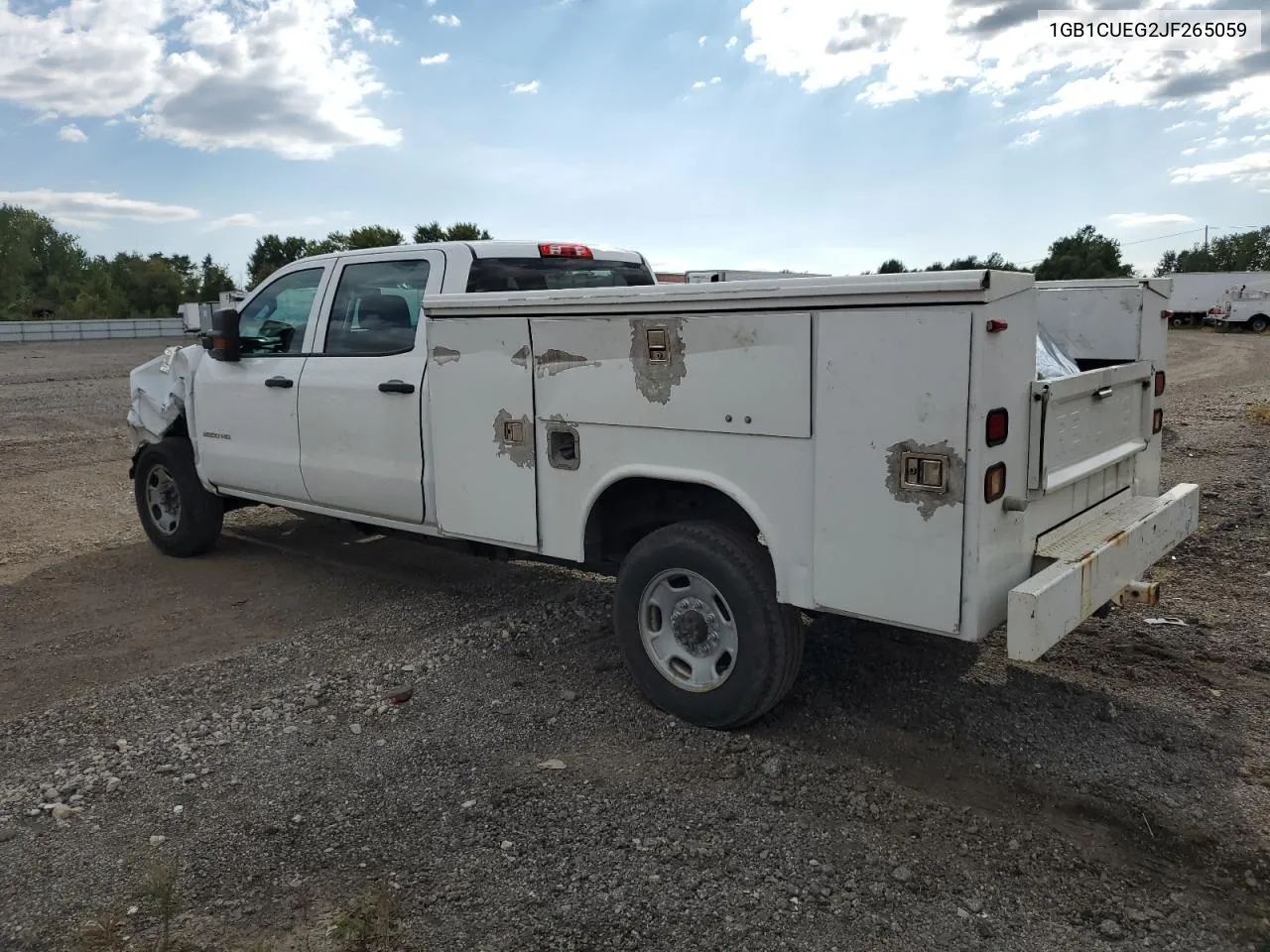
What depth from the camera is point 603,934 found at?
3.01m

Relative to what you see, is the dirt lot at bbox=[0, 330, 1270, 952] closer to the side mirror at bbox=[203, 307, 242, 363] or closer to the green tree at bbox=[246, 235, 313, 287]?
the side mirror at bbox=[203, 307, 242, 363]

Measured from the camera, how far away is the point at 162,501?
7562 mm

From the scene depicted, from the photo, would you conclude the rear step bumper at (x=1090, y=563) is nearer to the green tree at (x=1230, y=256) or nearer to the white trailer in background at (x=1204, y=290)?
the white trailer in background at (x=1204, y=290)

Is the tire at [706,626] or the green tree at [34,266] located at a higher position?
the green tree at [34,266]

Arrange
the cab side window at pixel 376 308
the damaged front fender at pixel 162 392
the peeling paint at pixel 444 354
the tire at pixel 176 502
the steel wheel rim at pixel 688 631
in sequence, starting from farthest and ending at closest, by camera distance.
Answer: the tire at pixel 176 502
the damaged front fender at pixel 162 392
the cab side window at pixel 376 308
the peeling paint at pixel 444 354
the steel wheel rim at pixel 688 631

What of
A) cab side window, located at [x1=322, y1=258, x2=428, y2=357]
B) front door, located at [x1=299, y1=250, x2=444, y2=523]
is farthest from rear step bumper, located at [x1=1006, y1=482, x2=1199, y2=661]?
cab side window, located at [x1=322, y1=258, x2=428, y2=357]

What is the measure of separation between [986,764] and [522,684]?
6.88 ft

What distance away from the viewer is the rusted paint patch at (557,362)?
449 centimetres

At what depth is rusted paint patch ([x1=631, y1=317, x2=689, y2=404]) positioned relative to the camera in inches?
162

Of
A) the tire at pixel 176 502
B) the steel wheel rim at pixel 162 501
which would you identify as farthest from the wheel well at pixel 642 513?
the steel wheel rim at pixel 162 501

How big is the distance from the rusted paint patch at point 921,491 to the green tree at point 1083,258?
49.7 meters

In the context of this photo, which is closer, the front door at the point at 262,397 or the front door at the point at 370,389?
the front door at the point at 370,389

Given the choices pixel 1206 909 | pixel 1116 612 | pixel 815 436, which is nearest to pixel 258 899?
pixel 815 436

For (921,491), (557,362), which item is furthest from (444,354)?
(921,491)
